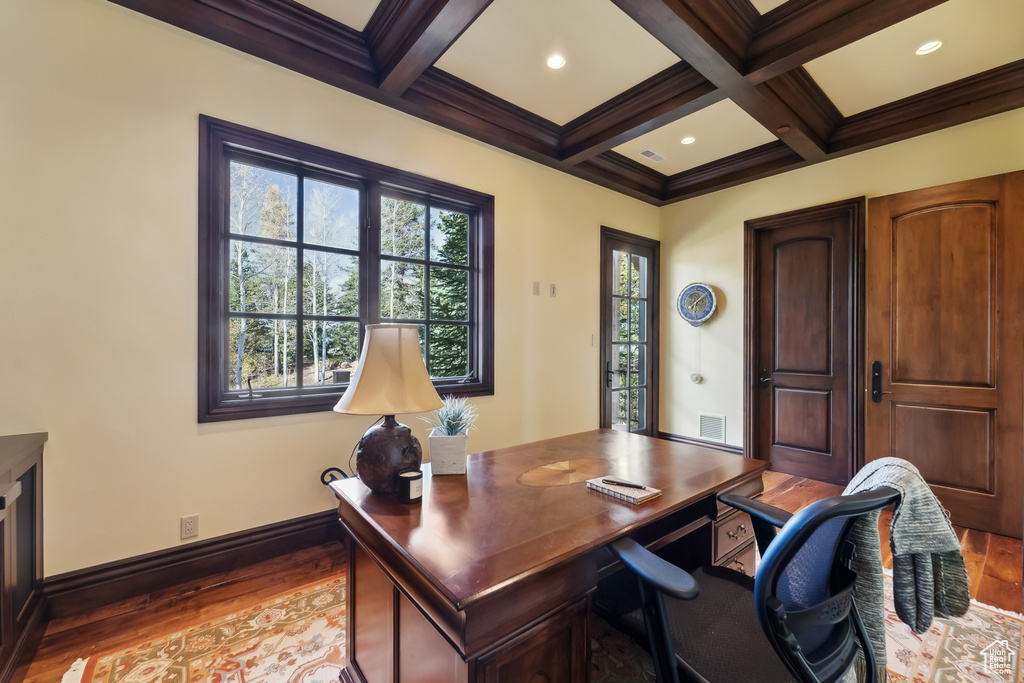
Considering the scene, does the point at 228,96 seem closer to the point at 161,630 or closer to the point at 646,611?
the point at 161,630

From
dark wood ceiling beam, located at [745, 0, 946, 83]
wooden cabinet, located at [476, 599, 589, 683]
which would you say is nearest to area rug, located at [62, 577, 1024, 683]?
wooden cabinet, located at [476, 599, 589, 683]

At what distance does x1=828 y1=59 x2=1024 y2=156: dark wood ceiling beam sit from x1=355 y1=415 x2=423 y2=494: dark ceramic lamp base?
13.2 feet

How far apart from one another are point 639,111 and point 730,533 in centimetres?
269

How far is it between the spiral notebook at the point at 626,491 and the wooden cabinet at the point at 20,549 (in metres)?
1.79

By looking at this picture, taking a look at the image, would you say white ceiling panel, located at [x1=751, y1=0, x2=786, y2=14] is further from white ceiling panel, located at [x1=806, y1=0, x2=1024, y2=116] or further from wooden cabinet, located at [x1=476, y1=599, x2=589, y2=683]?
wooden cabinet, located at [x1=476, y1=599, x2=589, y2=683]

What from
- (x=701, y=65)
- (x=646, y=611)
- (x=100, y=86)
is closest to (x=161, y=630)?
(x=646, y=611)

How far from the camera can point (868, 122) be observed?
3168mm

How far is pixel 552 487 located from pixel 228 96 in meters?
2.52

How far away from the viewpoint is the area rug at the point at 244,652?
1515mm

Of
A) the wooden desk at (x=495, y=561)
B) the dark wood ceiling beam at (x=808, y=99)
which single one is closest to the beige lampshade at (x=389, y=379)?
the wooden desk at (x=495, y=561)

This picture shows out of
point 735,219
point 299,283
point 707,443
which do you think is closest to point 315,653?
point 299,283

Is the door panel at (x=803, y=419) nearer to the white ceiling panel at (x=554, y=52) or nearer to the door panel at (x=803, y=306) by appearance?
the door panel at (x=803, y=306)

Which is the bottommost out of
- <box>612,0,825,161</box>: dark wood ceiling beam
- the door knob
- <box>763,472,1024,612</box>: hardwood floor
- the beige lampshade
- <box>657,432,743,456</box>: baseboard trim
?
<box>763,472,1024,612</box>: hardwood floor

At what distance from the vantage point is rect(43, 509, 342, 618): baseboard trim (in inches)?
72.4
